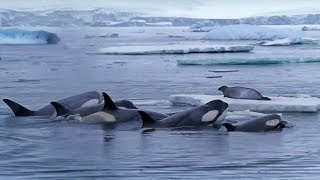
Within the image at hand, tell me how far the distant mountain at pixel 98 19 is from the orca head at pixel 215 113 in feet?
129

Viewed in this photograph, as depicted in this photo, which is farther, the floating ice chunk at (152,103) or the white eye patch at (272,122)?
the floating ice chunk at (152,103)

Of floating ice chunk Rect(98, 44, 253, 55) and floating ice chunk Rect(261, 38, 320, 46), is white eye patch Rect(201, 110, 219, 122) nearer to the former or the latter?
floating ice chunk Rect(98, 44, 253, 55)

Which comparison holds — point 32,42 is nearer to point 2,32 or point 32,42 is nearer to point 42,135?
point 2,32

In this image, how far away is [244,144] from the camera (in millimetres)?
6875

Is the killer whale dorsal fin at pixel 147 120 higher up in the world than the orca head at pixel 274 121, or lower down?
higher up

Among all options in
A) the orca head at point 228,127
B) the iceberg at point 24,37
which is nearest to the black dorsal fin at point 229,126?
the orca head at point 228,127

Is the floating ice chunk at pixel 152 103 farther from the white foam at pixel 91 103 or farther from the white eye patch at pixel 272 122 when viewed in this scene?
the white eye patch at pixel 272 122

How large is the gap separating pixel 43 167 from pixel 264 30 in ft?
109

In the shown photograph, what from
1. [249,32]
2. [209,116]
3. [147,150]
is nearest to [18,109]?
[209,116]

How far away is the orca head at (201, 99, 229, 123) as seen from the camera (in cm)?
823

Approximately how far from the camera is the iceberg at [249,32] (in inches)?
1505

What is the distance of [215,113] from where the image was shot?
27.1 ft

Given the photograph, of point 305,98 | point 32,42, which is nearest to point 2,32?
point 32,42

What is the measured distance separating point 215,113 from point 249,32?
30.7 m
